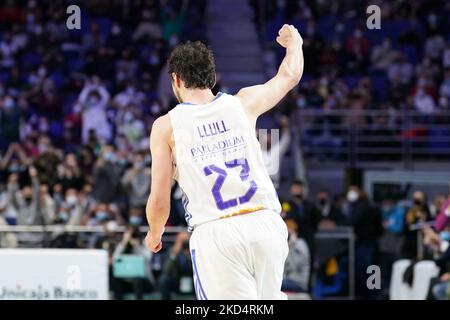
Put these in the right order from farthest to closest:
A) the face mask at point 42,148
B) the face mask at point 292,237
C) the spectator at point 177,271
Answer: the face mask at point 42,148 → the face mask at point 292,237 → the spectator at point 177,271

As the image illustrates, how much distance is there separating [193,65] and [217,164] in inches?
20.3

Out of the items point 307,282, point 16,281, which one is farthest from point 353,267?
point 16,281

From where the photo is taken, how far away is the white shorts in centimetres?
546

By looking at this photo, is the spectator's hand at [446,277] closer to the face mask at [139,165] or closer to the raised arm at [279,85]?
the face mask at [139,165]

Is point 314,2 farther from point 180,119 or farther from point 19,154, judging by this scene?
point 180,119

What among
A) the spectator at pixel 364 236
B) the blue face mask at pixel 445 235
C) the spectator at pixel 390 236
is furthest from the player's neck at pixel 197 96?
the spectator at pixel 390 236

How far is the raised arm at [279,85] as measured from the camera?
574 centimetres

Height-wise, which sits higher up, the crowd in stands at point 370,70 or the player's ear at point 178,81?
the player's ear at point 178,81

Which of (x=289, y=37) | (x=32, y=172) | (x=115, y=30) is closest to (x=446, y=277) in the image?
(x=32, y=172)

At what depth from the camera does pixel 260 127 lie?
1995 centimetres

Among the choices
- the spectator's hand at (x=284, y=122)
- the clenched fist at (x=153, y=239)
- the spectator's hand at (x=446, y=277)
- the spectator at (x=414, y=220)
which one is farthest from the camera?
the spectator's hand at (x=284, y=122)

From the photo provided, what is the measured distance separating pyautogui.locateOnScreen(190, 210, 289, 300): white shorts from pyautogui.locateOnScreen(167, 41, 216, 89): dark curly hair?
28.4 inches

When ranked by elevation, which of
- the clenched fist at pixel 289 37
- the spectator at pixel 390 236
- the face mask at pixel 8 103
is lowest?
the spectator at pixel 390 236

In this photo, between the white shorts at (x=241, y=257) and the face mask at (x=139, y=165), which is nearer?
the white shorts at (x=241, y=257)
